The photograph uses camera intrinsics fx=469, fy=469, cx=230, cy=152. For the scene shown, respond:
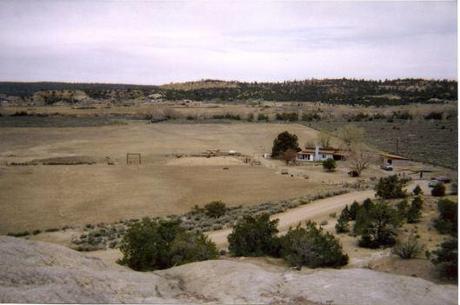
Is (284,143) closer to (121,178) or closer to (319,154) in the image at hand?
(319,154)

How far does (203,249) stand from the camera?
11773 mm

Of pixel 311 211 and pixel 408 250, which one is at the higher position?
pixel 408 250

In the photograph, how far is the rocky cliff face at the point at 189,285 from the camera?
8292 mm

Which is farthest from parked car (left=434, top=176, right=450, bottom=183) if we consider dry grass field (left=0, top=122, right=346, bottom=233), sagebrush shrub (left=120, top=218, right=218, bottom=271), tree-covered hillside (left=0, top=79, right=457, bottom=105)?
sagebrush shrub (left=120, top=218, right=218, bottom=271)

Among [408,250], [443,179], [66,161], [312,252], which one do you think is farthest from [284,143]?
[312,252]

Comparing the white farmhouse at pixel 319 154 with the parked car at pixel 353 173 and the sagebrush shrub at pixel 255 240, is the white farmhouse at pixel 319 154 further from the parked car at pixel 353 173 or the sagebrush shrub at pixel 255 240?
the sagebrush shrub at pixel 255 240

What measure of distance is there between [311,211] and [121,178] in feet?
32.7

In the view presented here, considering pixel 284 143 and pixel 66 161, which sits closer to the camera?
pixel 66 161

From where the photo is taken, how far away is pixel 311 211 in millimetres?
18781

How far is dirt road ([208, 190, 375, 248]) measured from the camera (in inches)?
657

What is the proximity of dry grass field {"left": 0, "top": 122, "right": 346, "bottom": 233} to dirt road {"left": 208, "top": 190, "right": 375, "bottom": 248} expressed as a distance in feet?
7.13

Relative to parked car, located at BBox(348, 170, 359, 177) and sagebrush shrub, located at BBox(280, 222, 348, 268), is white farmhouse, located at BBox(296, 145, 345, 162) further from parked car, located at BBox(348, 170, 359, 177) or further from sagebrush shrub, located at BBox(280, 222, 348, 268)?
sagebrush shrub, located at BBox(280, 222, 348, 268)

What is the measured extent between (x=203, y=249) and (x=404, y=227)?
23.2 ft

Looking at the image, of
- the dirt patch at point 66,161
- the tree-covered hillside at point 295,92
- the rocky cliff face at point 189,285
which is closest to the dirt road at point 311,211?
the tree-covered hillside at point 295,92
